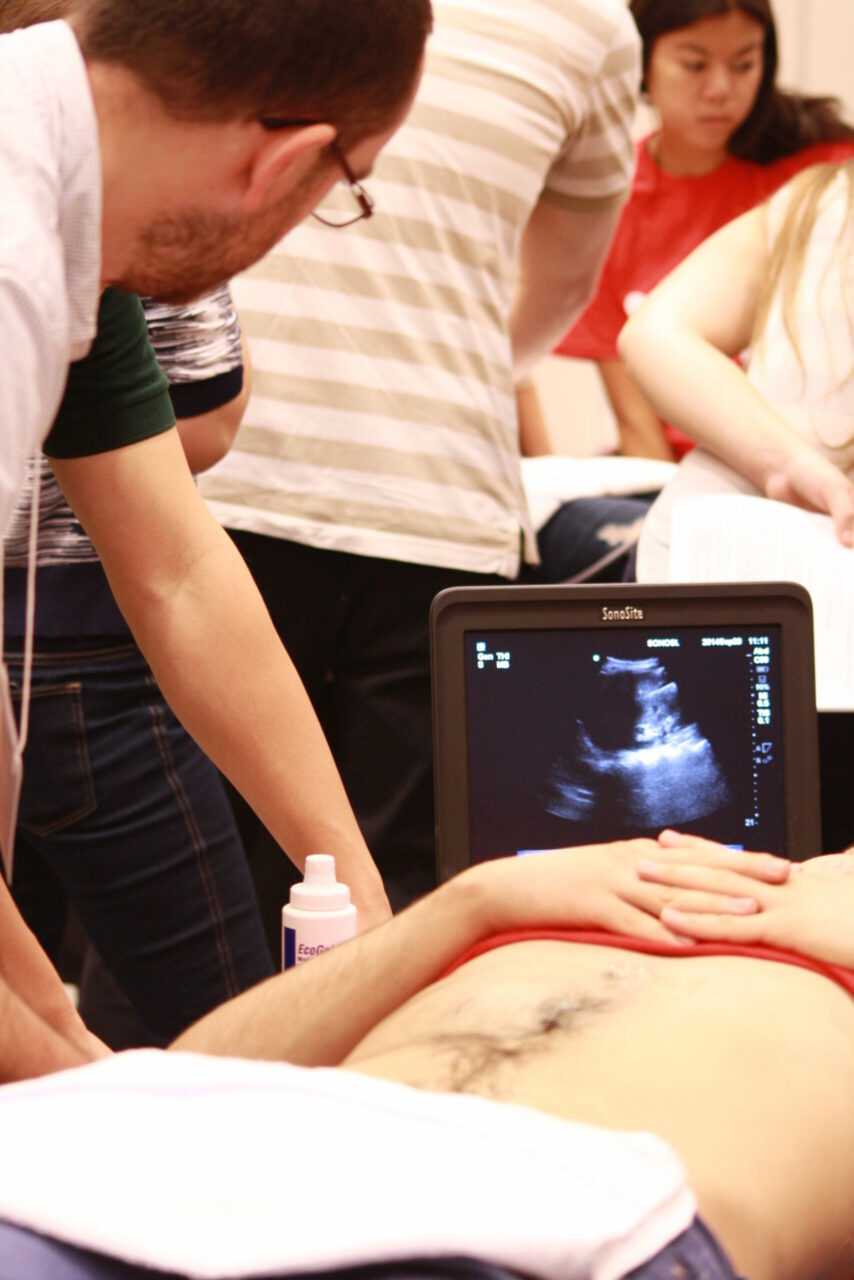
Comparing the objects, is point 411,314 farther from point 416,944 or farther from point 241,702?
point 416,944

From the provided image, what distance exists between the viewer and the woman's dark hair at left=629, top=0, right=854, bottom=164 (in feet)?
8.17

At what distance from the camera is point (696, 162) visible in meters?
2.65

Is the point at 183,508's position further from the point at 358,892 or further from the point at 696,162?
the point at 696,162

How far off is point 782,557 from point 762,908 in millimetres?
599

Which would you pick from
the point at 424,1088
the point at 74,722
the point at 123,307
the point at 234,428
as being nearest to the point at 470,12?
the point at 234,428

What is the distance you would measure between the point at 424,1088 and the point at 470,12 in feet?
4.26

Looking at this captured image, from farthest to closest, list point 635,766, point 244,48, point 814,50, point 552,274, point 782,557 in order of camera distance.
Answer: point 814,50 → point 552,274 → point 782,557 → point 635,766 → point 244,48

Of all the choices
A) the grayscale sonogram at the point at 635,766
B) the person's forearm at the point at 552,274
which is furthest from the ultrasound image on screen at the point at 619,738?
the person's forearm at the point at 552,274

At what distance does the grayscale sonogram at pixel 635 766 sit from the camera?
133 cm

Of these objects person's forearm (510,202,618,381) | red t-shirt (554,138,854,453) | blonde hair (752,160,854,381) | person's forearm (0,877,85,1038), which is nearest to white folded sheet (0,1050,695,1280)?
person's forearm (0,877,85,1038)

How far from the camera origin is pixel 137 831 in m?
1.46

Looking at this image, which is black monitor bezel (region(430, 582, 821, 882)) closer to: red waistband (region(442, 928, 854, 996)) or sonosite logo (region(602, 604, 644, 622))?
sonosite logo (region(602, 604, 644, 622))

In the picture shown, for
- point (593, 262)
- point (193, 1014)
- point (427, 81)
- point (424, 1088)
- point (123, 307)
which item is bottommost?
point (193, 1014)

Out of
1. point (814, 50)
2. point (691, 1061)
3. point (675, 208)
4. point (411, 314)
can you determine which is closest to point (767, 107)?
point (675, 208)
